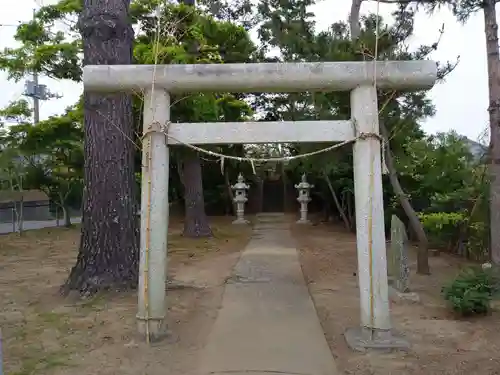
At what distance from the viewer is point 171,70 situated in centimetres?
489

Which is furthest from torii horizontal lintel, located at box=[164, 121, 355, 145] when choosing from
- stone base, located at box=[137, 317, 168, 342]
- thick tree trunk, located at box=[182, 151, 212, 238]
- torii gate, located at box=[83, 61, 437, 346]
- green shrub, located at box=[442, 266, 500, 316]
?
thick tree trunk, located at box=[182, 151, 212, 238]

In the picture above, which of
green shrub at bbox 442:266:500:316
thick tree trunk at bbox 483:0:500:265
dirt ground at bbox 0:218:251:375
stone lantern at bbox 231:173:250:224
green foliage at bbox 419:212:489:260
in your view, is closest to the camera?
dirt ground at bbox 0:218:251:375

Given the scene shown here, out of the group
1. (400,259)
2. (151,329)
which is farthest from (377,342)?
(400,259)

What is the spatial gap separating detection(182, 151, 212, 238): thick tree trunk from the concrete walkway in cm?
531

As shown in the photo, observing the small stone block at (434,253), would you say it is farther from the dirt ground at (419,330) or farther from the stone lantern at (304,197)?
the stone lantern at (304,197)

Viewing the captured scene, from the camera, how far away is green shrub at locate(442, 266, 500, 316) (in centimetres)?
565

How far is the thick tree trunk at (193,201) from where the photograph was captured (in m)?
14.4

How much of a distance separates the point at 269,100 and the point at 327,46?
12397mm

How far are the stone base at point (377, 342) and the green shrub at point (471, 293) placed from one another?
126 centimetres

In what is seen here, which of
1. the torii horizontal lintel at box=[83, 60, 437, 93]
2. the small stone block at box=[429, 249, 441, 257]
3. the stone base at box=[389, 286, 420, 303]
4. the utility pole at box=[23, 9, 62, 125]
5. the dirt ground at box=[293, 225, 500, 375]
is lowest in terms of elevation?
the dirt ground at box=[293, 225, 500, 375]

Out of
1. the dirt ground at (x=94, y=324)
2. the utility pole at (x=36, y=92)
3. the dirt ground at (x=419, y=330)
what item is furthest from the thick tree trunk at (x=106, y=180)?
the utility pole at (x=36, y=92)

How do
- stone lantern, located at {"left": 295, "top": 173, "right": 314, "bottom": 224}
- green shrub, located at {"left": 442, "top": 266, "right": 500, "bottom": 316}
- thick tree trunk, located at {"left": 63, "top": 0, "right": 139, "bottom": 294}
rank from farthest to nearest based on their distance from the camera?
stone lantern, located at {"left": 295, "top": 173, "right": 314, "bottom": 224}, thick tree trunk, located at {"left": 63, "top": 0, "right": 139, "bottom": 294}, green shrub, located at {"left": 442, "top": 266, "right": 500, "bottom": 316}

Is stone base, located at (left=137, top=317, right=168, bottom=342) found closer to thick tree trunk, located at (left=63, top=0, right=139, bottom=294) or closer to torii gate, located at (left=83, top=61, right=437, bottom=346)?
torii gate, located at (left=83, top=61, right=437, bottom=346)

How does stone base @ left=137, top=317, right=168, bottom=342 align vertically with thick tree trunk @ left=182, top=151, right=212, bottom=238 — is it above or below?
below
